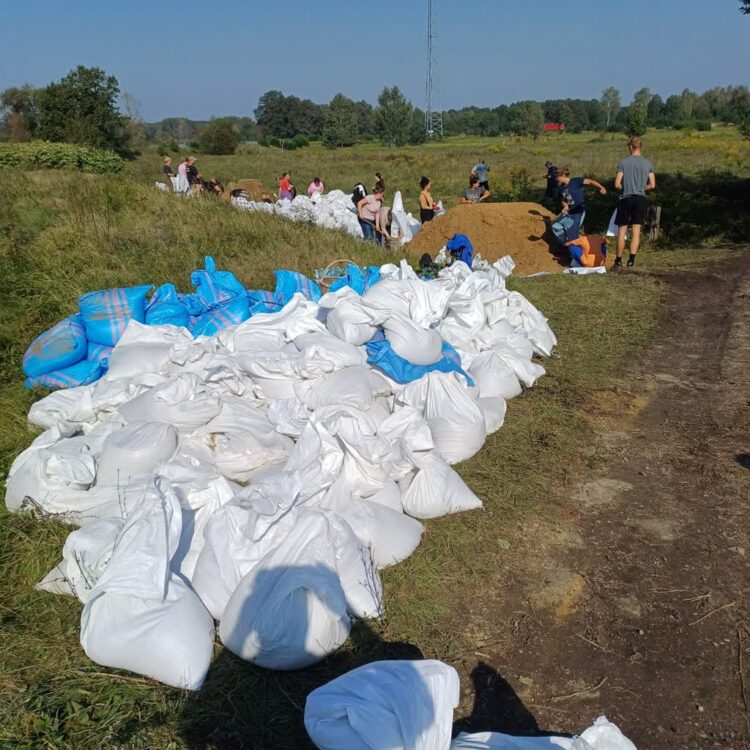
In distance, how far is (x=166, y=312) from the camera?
4371 mm

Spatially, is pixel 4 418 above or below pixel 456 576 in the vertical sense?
above

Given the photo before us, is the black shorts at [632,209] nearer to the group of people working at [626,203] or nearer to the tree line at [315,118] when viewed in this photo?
the group of people working at [626,203]

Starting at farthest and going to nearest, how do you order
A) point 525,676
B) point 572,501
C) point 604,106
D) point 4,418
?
point 604,106 → point 4,418 → point 572,501 → point 525,676

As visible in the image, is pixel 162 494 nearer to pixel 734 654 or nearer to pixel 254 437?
pixel 254 437

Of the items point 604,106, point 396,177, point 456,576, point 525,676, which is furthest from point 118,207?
point 604,106

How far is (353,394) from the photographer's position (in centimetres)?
324

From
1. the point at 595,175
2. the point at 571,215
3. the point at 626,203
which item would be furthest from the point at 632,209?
the point at 595,175

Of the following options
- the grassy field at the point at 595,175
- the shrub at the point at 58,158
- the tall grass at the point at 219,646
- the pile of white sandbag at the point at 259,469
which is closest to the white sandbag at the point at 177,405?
the pile of white sandbag at the point at 259,469

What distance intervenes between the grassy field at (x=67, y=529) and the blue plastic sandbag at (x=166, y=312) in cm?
92

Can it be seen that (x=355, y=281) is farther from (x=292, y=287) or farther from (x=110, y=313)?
(x=110, y=313)

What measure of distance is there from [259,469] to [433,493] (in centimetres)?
86

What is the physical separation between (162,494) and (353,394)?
1.18 metres

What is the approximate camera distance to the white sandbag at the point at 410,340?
368 cm

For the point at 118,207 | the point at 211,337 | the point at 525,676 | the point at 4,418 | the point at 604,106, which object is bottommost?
the point at 525,676
